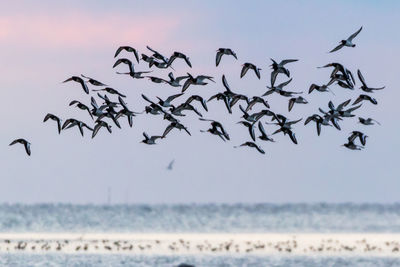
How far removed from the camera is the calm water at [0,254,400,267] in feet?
164

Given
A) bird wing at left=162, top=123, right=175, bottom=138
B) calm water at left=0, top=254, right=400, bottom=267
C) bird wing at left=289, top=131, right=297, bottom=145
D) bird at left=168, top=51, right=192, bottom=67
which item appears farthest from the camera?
calm water at left=0, top=254, right=400, bottom=267

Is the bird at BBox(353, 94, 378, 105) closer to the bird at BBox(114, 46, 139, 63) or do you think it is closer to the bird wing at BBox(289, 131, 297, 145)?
the bird wing at BBox(289, 131, 297, 145)

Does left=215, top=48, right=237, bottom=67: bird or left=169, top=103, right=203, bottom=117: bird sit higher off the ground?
Result: left=215, top=48, right=237, bottom=67: bird

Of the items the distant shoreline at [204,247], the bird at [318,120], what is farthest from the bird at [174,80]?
the distant shoreline at [204,247]

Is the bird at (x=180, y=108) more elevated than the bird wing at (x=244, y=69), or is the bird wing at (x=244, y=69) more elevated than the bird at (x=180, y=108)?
the bird wing at (x=244, y=69)

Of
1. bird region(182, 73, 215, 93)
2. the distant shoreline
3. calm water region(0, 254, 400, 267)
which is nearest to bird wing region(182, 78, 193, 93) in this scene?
bird region(182, 73, 215, 93)

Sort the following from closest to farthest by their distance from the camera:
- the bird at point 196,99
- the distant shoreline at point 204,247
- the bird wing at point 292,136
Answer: the bird wing at point 292,136, the bird at point 196,99, the distant shoreline at point 204,247

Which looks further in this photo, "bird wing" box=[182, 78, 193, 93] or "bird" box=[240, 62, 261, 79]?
"bird" box=[240, 62, 261, 79]

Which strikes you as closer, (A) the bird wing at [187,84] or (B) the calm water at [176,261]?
(A) the bird wing at [187,84]

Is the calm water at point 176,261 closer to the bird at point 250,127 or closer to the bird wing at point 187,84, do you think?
the bird at point 250,127

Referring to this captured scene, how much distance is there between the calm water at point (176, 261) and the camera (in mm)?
50062

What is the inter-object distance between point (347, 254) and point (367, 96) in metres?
23.1

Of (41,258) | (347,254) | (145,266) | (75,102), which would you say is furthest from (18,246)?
(75,102)

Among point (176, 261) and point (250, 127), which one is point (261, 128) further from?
point (176, 261)
